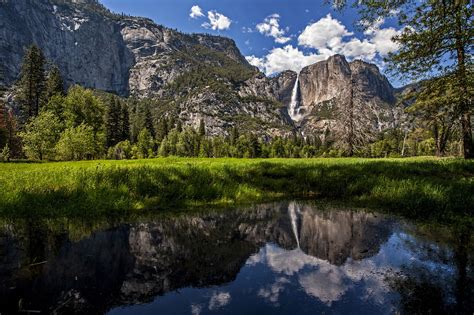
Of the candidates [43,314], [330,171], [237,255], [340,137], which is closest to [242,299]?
[237,255]

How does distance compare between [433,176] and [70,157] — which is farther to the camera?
[70,157]

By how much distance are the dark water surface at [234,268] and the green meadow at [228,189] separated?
4.63 ft

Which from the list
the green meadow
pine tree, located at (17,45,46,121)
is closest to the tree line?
pine tree, located at (17,45,46,121)

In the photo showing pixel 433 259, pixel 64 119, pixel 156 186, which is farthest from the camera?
pixel 64 119

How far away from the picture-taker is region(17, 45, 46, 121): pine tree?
186 ft

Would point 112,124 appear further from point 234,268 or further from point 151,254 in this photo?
point 234,268

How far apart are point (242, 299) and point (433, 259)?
306 cm

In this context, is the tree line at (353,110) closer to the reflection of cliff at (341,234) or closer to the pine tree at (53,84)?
the pine tree at (53,84)

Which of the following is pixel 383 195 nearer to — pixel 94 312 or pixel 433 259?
pixel 433 259

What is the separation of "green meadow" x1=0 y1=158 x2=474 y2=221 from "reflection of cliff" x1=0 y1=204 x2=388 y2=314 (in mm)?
1826

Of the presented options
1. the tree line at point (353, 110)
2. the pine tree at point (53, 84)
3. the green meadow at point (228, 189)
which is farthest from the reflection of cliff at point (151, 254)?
the pine tree at point (53, 84)

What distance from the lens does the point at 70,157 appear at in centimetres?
3931

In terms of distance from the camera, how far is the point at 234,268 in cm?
405

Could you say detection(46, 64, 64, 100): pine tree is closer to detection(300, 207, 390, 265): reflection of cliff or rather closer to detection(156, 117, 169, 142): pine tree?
detection(156, 117, 169, 142): pine tree
